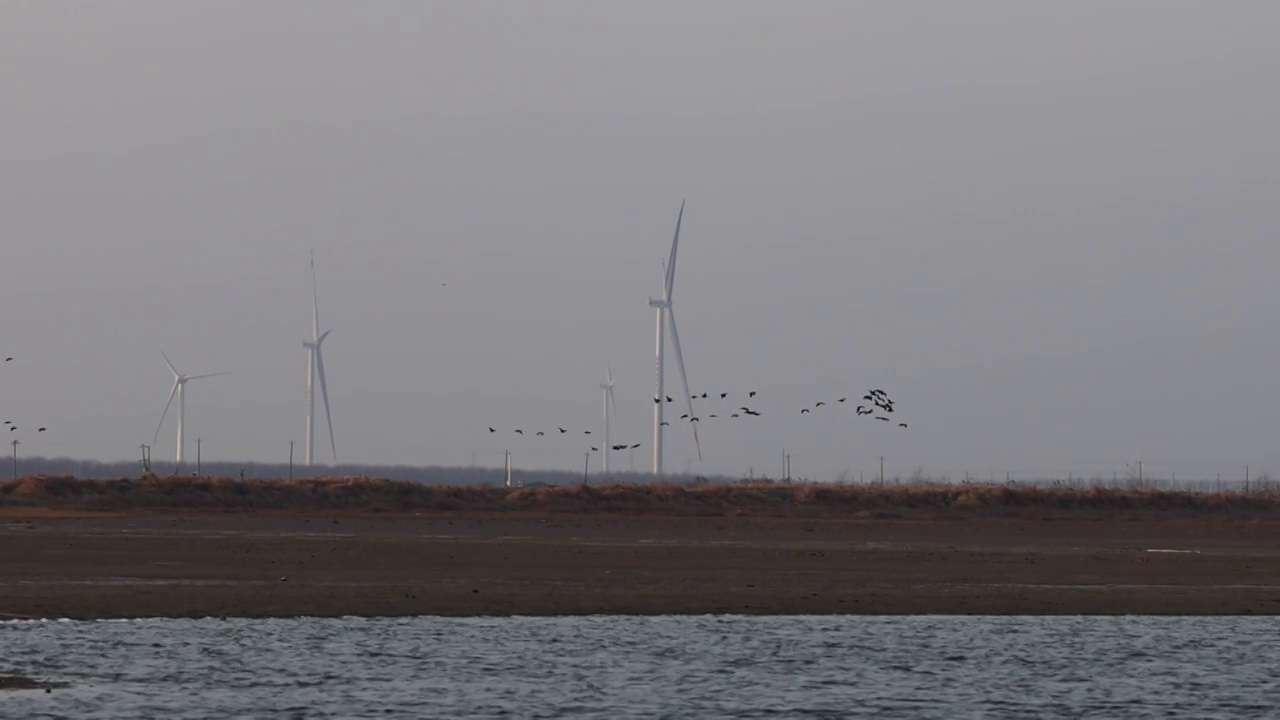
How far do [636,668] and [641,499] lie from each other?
218 ft

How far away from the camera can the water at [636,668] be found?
87.6 feet

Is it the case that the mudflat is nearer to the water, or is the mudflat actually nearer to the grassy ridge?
the water

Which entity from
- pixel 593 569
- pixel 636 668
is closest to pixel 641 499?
pixel 593 569

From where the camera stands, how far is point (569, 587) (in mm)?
44562

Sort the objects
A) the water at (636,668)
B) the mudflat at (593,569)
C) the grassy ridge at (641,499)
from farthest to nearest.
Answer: the grassy ridge at (641,499) < the mudflat at (593,569) < the water at (636,668)

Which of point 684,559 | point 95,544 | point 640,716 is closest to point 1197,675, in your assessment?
point 640,716

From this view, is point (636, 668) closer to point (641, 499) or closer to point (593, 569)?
point (593, 569)

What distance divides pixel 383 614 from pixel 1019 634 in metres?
12.3

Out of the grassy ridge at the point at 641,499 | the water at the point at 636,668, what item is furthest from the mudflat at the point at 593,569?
the grassy ridge at the point at 641,499

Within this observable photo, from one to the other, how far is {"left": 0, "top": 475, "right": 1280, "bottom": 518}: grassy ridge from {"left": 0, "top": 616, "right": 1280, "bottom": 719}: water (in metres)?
55.1

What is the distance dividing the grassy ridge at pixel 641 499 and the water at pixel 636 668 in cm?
5509

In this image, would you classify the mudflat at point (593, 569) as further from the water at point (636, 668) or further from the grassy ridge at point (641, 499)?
the grassy ridge at point (641, 499)

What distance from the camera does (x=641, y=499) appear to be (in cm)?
9712

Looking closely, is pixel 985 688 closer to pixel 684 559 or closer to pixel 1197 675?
pixel 1197 675
